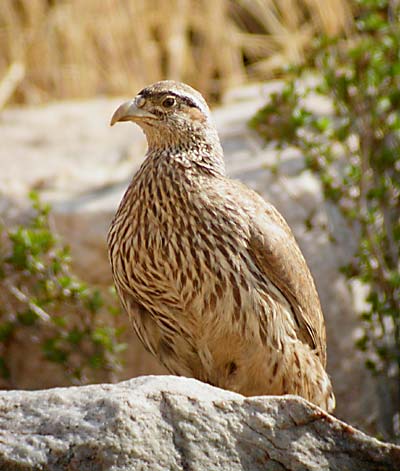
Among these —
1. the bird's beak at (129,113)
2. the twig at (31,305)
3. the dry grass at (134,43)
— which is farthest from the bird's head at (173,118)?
the dry grass at (134,43)

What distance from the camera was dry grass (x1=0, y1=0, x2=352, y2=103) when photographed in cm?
949

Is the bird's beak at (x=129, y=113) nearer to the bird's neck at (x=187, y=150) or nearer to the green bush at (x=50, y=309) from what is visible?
the bird's neck at (x=187, y=150)

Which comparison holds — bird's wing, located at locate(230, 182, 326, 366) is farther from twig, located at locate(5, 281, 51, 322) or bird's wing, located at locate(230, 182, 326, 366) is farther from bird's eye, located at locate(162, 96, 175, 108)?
twig, located at locate(5, 281, 51, 322)

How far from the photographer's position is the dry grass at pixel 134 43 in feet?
31.1

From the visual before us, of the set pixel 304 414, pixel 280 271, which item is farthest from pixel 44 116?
pixel 304 414

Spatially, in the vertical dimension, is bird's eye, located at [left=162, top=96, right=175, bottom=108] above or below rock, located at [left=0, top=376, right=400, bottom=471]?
above

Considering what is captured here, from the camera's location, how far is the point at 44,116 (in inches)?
351

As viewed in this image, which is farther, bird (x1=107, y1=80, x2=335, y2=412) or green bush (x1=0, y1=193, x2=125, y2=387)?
green bush (x1=0, y1=193, x2=125, y2=387)

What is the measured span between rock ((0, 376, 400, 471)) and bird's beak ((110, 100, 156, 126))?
1.60m

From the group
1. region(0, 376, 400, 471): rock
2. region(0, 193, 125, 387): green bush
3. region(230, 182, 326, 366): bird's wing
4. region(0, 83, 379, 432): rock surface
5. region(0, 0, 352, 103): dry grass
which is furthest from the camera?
region(0, 0, 352, 103): dry grass

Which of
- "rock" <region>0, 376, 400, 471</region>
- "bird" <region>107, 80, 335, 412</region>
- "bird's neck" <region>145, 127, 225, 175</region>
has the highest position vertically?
"bird's neck" <region>145, 127, 225, 175</region>

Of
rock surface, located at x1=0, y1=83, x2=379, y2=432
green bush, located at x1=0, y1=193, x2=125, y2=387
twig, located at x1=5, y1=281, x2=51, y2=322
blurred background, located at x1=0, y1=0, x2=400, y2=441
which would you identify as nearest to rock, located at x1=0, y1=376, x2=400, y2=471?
blurred background, located at x1=0, y1=0, x2=400, y2=441

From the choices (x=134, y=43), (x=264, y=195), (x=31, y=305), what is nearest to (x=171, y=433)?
(x=31, y=305)

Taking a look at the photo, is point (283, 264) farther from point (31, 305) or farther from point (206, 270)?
point (31, 305)
